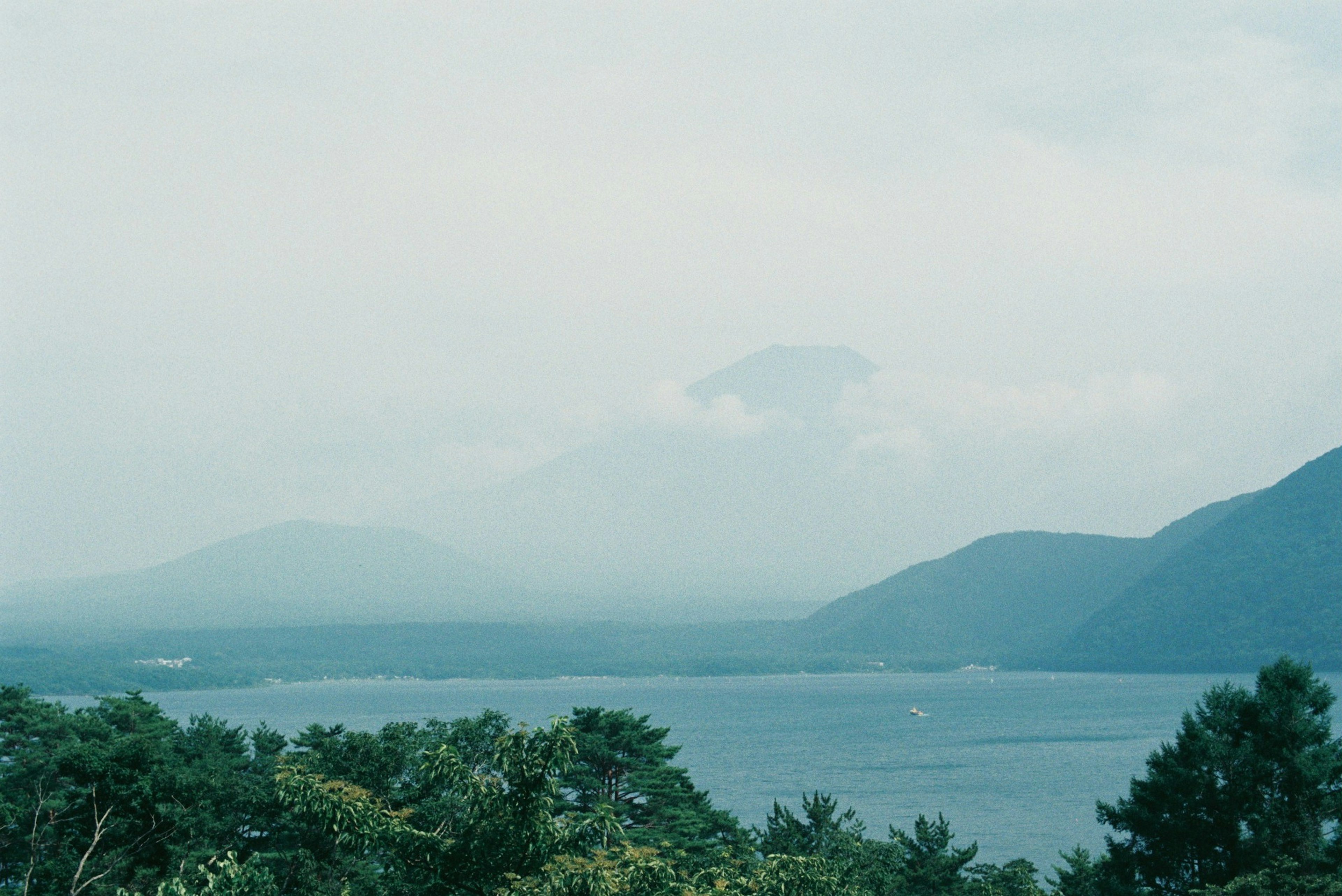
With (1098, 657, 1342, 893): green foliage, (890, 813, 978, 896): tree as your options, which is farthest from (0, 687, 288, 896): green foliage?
(1098, 657, 1342, 893): green foliage

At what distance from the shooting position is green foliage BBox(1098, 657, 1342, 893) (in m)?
23.2

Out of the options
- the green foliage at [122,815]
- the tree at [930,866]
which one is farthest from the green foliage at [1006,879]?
the green foliage at [122,815]

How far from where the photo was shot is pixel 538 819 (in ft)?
40.1

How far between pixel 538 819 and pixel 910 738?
107m

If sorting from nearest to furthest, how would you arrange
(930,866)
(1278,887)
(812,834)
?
(1278,887), (930,866), (812,834)

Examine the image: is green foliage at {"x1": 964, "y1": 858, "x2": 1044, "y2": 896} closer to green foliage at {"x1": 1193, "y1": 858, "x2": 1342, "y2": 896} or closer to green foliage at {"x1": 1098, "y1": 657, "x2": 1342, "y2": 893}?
green foliage at {"x1": 1098, "y1": 657, "x2": 1342, "y2": 893}

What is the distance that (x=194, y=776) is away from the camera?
25.1 meters

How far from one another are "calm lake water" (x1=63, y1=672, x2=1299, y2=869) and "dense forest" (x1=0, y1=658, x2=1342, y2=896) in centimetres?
2102

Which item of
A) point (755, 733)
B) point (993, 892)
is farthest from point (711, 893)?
point (755, 733)

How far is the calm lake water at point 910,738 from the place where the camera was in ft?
221

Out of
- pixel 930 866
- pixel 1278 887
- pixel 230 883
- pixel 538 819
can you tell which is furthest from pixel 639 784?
pixel 230 883

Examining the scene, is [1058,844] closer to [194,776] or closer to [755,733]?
[194,776]

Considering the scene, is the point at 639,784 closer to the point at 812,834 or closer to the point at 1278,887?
the point at 812,834

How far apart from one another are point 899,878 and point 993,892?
12.1 meters
